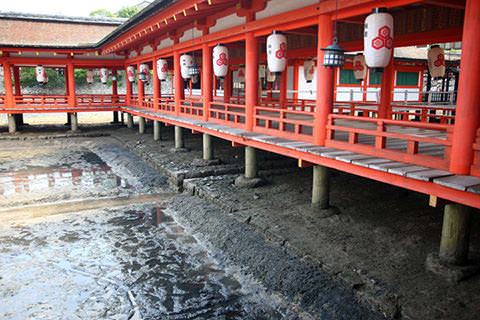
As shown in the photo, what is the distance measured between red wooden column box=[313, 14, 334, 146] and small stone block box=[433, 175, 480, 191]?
2818 millimetres

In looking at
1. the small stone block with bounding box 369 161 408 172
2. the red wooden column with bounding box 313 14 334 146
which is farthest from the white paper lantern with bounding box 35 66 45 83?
the small stone block with bounding box 369 161 408 172

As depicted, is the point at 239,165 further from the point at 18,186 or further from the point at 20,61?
the point at 20,61

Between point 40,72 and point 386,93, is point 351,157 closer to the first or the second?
point 386,93

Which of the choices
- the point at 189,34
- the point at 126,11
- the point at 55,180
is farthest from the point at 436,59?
the point at 126,11

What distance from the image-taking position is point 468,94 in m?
4.83

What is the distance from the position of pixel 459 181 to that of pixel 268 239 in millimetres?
3471

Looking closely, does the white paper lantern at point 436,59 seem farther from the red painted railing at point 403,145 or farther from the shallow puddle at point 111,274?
the shallow puddle at point 111,274

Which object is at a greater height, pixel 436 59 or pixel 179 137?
pixel 436 59

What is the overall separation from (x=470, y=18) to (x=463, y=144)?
5.17ft

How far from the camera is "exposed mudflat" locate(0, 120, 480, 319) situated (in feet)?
16.9

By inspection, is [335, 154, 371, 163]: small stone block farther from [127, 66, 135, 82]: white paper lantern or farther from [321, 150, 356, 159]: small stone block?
[127, 66, 135, 82]: white paper lantern

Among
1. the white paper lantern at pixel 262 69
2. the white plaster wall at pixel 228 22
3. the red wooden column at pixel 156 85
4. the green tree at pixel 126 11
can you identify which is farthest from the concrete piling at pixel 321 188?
the green tree at pixel 126 11

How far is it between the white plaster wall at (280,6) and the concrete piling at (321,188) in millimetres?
3329

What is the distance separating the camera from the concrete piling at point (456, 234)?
5113 millimetres
